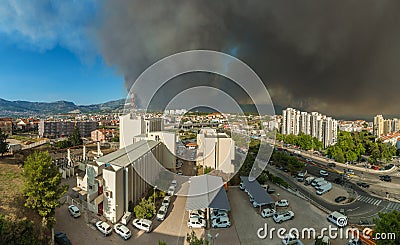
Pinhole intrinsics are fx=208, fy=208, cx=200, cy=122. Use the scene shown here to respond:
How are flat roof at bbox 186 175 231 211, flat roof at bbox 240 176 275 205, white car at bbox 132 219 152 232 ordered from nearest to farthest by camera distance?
white car at bbox 132 219 152 232
flat roof at bbox 186 175 231 211
flat roof at bbox 240 176 275 205

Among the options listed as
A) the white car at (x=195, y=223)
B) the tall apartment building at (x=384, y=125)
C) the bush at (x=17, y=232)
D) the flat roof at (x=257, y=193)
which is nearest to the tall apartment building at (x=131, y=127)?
the flat roof at (x=257, y=193)

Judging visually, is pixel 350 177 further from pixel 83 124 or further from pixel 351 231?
pixel 83 124

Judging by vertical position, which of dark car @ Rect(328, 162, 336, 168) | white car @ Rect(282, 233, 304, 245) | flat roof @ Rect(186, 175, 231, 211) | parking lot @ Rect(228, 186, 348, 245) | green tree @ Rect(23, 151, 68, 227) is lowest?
dark car @ Rect(328, 162, 336, 168)

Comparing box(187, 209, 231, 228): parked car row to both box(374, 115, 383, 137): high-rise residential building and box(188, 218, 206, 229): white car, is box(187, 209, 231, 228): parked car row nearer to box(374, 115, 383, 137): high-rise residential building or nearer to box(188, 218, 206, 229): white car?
box(188, 218, 206, 229): white car

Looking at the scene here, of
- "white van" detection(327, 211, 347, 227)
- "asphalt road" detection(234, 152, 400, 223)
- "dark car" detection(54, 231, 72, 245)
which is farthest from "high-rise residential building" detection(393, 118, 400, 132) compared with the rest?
"dark car" detection(54, 231, 72, 245)

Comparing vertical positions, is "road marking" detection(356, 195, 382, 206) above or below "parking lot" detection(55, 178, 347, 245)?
below

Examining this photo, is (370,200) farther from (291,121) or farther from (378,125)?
(378,125)

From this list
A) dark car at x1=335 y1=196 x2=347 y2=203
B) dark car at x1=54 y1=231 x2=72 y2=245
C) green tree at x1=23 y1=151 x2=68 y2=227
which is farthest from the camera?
dark car at x1=335 y1=196 x2=347 y2=203
